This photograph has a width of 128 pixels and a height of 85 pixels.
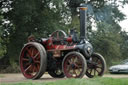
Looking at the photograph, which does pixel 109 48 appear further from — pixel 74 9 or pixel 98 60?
pixel 98 60

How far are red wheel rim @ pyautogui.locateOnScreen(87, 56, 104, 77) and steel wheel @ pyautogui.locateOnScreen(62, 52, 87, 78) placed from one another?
105cm

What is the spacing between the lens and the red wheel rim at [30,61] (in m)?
11.5

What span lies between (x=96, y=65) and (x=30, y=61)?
2426 millimetres

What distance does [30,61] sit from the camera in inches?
461

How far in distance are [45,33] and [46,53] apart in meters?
11.3

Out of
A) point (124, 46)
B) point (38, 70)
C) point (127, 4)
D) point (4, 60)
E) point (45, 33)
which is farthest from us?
point (124, 46)

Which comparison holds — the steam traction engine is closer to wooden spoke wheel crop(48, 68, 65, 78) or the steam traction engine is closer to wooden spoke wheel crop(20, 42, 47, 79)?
wooden spoke wheel crop(20, 42, 47, 79)

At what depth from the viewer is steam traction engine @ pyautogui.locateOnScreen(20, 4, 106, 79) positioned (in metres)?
10.8

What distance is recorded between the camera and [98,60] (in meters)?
12.1

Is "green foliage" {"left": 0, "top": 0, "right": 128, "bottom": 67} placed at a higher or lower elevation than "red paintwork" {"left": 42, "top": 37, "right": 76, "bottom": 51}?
higher

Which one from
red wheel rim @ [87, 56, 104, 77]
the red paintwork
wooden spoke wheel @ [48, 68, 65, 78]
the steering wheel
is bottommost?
wooden spoke wheel @ [48, 68, 65, 78]

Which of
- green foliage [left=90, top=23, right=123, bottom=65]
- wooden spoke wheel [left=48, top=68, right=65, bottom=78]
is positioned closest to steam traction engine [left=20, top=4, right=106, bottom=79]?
wooden spoke wheel [left=48, top=68, right=65, bottom=78]

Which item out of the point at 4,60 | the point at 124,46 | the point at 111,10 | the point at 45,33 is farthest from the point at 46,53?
the point at 124,46

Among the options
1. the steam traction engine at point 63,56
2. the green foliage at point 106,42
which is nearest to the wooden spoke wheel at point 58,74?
the steam traction engine at point 63,56
